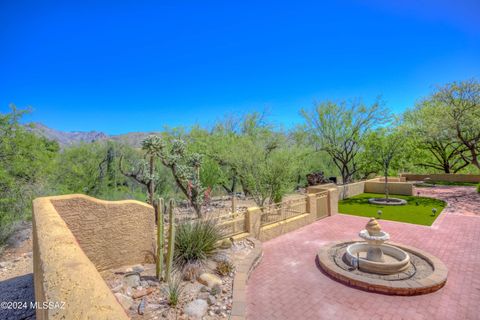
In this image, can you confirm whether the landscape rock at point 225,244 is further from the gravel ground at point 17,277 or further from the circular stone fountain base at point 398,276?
the gravel ground at point 17,277

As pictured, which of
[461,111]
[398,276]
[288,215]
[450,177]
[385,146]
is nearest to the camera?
[398,276]

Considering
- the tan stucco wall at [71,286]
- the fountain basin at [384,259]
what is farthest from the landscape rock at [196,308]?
the fountain basin at [384,259]

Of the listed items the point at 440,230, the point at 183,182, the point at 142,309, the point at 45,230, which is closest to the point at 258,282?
the point at 142,309

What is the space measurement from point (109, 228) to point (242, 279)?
341 centimetres

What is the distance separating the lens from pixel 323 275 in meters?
6.56

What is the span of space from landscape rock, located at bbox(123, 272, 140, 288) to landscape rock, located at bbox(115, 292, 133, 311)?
0.35 m

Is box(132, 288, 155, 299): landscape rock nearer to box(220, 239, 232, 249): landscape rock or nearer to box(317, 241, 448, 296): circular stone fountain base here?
box(220, 239, 232, 249): landscape rock

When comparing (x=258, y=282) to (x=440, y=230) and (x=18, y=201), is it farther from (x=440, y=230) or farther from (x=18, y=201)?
(x=18, y=201)

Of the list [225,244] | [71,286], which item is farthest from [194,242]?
[71,286]

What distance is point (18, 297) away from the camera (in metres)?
5.62

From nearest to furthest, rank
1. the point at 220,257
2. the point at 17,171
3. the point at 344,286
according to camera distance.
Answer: the point at 344,286, the point at 220,257, the point at 17,171

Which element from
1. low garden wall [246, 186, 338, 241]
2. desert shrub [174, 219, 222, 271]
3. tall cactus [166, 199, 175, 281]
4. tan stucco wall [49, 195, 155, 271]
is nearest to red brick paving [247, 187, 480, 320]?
low garden wall [246, 186, 338, 241]

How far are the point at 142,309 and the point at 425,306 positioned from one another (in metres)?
5.78

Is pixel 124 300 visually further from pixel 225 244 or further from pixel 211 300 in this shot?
pixel 225 244
